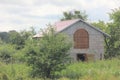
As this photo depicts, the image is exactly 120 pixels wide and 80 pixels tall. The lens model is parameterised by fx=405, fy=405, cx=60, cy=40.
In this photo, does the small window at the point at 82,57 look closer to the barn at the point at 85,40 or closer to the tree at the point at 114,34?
the barn at the point at 85,40

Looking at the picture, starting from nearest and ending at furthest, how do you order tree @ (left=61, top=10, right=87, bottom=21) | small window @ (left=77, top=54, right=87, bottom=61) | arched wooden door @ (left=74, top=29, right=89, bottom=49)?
arched wooden door @ (left=74, top=29, right=89, bottom=49) → small window @ (left=77, top=54, right=87, bottom=61) → tree @ (left=61, top=10, right=87, bottom=21)

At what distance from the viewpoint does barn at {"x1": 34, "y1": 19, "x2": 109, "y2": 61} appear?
53.2m

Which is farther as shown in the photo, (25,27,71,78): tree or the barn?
the barn

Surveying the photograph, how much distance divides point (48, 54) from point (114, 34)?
35.0 meters

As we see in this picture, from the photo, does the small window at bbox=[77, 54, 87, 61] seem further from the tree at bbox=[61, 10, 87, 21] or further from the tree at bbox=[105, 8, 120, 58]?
the tree at bbox=[61, 10, 87, 21]

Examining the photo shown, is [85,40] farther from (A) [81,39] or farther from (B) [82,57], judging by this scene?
(B) [82,57]

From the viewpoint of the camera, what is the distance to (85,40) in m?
54.4

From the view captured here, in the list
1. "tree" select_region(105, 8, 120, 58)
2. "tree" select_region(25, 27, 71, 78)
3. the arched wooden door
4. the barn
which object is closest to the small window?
the barn

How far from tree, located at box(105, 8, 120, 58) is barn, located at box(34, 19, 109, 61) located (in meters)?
7.77

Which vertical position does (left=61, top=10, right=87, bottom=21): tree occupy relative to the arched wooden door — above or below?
above

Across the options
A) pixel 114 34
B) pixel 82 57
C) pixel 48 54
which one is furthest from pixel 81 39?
pixel 48 54

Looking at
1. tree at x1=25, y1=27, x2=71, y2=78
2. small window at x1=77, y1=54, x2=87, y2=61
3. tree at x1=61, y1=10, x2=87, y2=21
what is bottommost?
small window at x1=77, y1=54, x2=87, y2=61

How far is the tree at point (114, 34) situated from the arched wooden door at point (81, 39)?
875 cm

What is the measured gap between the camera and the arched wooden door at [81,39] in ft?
176
